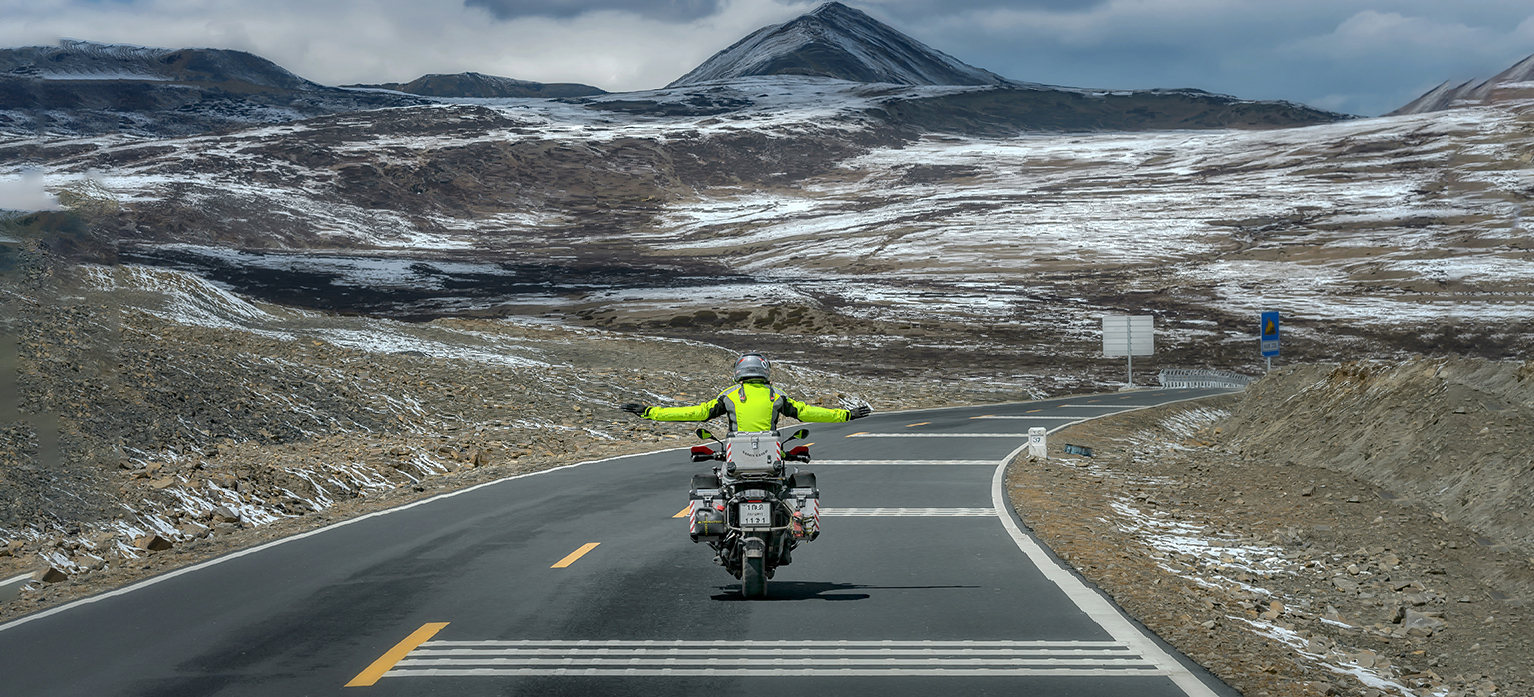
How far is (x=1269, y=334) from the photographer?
39.0 meters

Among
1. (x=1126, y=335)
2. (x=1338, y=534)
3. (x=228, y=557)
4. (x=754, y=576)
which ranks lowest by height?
(x=1126, y=335)

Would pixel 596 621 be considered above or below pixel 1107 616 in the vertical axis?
above

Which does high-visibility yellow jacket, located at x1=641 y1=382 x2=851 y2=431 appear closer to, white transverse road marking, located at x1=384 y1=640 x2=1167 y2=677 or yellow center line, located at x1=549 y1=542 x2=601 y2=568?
white transverse road marking, located at x1=384 y1=640 x2=1167 y2=677

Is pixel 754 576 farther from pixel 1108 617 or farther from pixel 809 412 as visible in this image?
pixel 1108 617

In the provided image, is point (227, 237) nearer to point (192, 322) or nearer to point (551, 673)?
point (192, 322)

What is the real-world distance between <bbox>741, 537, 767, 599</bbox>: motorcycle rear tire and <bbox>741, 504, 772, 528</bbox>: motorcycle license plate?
265 mm

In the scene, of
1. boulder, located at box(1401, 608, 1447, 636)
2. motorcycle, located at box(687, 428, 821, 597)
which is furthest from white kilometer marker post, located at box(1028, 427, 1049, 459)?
motorcycle, located at box(687, 428, 821, 597)

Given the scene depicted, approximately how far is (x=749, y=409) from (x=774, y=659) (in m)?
2.50

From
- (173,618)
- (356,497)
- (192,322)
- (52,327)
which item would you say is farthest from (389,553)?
(192,322)

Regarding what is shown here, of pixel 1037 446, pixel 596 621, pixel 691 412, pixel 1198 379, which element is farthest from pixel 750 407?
pixel 1198 379

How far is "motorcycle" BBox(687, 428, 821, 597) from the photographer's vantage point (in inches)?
359

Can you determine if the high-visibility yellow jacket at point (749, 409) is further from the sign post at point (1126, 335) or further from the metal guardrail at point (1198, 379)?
the sign post at point (1126, 335)

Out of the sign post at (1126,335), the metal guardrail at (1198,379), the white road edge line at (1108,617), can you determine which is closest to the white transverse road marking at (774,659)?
the white road edge line at (1108,617)

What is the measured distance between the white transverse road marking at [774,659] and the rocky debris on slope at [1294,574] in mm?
851
